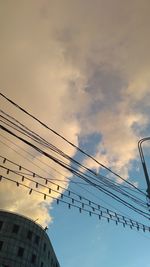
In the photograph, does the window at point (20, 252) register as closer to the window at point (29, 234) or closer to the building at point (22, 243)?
the building at point (22, 243)

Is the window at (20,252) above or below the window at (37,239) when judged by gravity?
below

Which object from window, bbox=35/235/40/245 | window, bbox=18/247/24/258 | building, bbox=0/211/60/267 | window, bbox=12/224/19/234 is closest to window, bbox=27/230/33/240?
building, bbox=0/211/60/267

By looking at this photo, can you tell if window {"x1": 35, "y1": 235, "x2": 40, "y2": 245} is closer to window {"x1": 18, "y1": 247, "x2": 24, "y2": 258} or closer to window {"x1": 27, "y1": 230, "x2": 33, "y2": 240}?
window {"x1": 27, "y1": 230, "x2": 33, "y2": 240}

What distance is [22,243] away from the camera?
64625 mm

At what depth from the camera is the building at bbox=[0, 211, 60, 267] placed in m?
62.2

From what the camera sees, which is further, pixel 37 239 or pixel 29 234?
pixel 37 239

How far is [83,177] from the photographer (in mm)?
13211

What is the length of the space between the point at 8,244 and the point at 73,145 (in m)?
56.8

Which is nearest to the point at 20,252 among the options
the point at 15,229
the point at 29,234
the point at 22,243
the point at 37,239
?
the point at 22,243

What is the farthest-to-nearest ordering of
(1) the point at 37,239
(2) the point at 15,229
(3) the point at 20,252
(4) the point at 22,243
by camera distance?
1. (1) the point at 37,239
2. (2) the point at 15,229
3. (4) the point at 22,243
4. (3) the point at 20,252

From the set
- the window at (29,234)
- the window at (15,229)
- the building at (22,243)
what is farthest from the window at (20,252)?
the window at (15,229)

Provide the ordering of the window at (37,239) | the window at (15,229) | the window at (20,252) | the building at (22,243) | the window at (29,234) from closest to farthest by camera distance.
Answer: the building at (22,243), the window at (20,252), the window at (15,229), the window at (29,234), the window at (37,239)

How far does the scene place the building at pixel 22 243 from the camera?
62250mm

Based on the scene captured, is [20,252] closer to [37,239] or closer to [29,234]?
[29,234]
